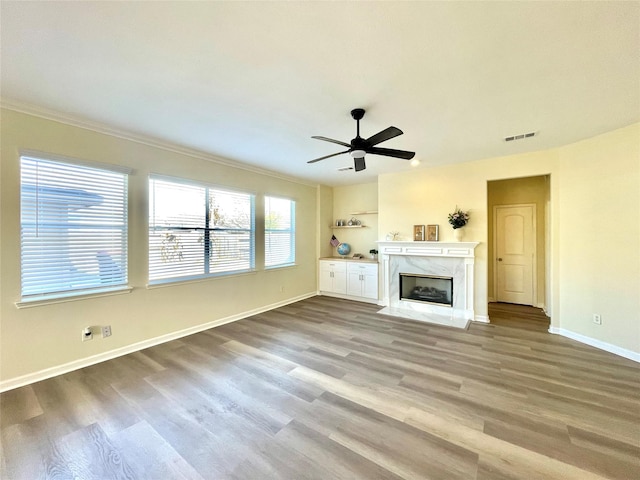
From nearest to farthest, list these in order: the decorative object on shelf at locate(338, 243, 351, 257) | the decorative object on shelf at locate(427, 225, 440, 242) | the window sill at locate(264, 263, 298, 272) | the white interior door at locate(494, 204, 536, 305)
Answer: the decorative object on shelf at locate(427, 225, 440, 242) → the window sill at locate(264, 263, 298, 272) → the white interior door at locate(494, 204, 536, 305) → the decorative object on shelf at locate(338, 243, 351, 257)

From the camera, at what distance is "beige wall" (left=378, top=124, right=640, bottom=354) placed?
3.03m

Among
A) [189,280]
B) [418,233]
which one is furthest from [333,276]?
[189,280]

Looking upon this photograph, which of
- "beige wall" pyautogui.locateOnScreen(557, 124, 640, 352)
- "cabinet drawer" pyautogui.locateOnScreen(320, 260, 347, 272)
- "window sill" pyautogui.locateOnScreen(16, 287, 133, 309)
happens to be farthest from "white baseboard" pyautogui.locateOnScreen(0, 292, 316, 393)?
"beige wall" pyautogui.locateOnScreen(557, 124, 640, 352)

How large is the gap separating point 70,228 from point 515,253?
7.41m

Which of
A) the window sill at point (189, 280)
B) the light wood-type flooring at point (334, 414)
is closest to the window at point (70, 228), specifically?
the window sill at point (189, 280)

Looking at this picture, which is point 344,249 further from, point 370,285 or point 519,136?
point 519,136

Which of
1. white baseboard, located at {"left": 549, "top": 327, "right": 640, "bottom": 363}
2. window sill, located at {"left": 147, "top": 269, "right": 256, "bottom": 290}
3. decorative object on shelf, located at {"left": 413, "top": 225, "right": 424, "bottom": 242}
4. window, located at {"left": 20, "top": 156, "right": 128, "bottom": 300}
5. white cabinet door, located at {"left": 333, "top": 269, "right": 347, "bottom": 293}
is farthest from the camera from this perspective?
white cabinet door, located at {"left": 333, "top": 269, "right": 347, "bottom": 293}

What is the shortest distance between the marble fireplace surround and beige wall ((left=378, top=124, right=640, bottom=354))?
18 cm

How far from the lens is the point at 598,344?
3299mm

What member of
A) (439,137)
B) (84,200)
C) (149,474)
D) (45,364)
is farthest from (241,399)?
(439,137)

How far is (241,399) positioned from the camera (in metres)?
2.26

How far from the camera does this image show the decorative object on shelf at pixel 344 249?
640 centimetres

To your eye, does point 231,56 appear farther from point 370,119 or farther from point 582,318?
point 582,318

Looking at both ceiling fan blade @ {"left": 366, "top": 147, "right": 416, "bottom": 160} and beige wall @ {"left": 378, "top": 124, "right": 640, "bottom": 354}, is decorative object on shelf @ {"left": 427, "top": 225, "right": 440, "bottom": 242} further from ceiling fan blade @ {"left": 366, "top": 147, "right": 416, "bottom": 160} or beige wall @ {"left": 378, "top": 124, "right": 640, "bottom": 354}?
ceiling fan blade @ {"left": 366, "top": 147, "right": 416, "bottom": 160}
